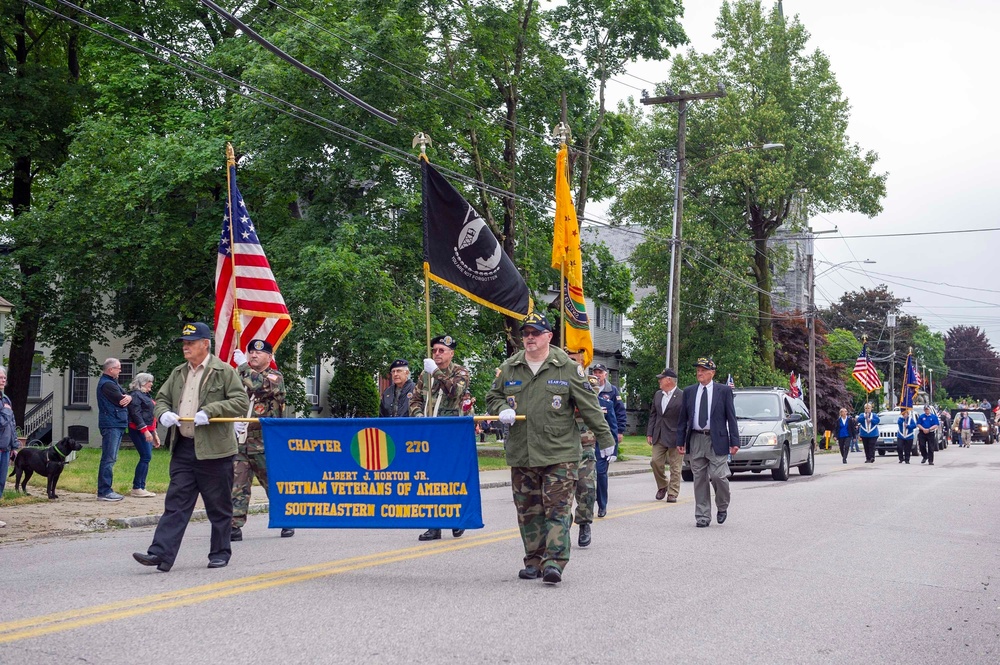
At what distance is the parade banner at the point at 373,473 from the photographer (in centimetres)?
855

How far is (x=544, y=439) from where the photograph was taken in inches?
318

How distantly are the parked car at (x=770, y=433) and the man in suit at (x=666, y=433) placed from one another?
15.5 feet

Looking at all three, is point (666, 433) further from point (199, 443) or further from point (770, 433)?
point (199, 443)

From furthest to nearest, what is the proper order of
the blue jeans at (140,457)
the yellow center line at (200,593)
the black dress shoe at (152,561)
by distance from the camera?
1. the blue jeans at (140,457)
2. the black dress shoe at (152,561)
3. the yellow center line at (200,593)

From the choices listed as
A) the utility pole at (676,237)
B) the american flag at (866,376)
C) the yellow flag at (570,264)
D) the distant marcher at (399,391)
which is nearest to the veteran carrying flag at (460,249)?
the distant marcher at (399,391)

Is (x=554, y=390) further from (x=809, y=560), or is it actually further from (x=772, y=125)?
(x=772, y=125)

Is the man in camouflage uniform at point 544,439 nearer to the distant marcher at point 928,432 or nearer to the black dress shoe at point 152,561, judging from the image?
the black dress shoe at point 152,561

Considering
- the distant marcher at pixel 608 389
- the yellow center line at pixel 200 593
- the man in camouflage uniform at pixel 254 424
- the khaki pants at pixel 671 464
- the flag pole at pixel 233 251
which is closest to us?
the yellow center line at pixel 200 593

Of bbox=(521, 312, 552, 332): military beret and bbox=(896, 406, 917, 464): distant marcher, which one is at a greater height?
bbox=(521, 312, 552, 332): military beret

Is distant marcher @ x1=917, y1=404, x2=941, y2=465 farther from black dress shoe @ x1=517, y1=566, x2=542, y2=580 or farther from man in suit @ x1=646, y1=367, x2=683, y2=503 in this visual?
black dress shoe @ x1=517, y1=566, x2=542, y2=580

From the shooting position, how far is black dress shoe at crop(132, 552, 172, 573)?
8.13 meters

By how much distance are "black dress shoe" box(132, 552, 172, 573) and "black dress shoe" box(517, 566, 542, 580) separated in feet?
8.98

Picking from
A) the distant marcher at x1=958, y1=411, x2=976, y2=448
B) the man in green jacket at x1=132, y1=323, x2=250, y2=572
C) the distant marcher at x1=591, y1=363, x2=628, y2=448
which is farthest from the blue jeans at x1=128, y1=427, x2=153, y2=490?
the distant marcher at x1=958, y1=411, x2=976, y2=448

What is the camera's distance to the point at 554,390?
26.8ft
